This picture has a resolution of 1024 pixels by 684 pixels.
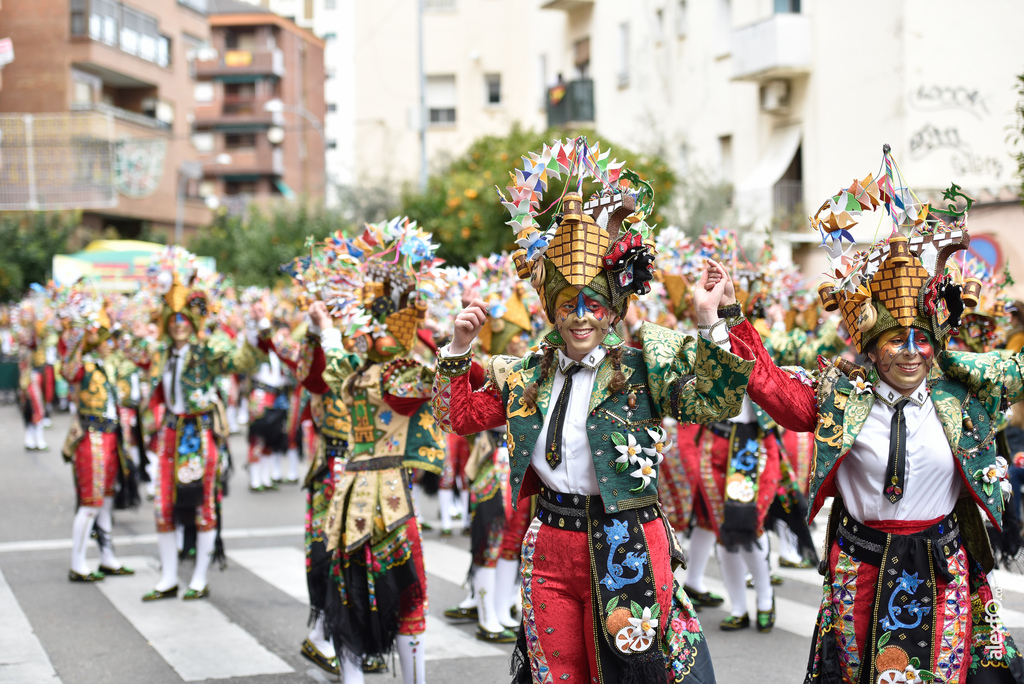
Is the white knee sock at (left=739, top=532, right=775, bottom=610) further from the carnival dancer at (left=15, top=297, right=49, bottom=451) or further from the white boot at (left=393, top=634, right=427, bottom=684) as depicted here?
the carnival dancer at (left=15, top=297, right=49, bottom=451)

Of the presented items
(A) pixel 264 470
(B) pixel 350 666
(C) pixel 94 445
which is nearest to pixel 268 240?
(A) pixel 264 470

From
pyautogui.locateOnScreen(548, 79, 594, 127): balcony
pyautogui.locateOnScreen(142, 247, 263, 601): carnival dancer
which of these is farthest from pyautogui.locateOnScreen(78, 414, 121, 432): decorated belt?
pyautogui.locateOnScreen(548, 79, 594, 127): balcony

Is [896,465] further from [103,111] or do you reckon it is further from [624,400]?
[103,111]

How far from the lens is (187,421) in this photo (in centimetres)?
779

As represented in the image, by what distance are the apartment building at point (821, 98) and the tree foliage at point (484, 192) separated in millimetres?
2630

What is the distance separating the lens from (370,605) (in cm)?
538

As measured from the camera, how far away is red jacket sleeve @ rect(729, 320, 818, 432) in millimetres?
3893

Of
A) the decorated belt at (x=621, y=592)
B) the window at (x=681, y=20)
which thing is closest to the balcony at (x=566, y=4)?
the window at (x=681, y=20)

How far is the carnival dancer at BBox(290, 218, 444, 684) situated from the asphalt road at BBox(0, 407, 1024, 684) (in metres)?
0.79

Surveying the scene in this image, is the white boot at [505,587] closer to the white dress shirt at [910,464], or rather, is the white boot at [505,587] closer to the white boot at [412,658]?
the white boot at [412,658]

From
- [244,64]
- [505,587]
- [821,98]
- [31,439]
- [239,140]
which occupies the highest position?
[244,64]

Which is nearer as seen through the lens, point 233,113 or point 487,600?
point 487,600

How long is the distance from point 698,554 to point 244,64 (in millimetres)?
58954

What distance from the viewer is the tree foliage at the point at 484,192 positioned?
18.4m
